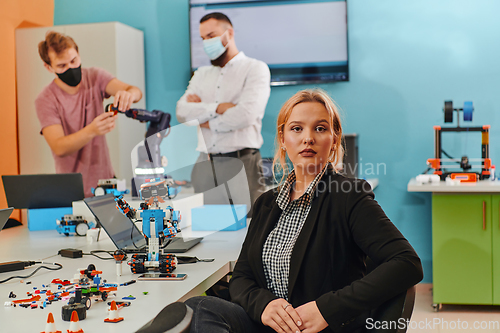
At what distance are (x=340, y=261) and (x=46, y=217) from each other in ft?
5.82

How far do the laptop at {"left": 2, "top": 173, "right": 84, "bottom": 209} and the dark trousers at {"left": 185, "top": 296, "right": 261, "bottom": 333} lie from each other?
1496 mm

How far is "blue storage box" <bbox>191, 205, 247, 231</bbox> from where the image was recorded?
2.03m

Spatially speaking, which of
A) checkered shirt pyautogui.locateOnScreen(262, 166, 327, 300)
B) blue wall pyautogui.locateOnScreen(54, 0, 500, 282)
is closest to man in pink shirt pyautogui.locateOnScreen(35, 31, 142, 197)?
blue wall pyautogui.locateOnScreen(54, 0, 500, 282)

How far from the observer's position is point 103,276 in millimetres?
1403

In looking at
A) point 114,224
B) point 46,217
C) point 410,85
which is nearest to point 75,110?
point 46,217

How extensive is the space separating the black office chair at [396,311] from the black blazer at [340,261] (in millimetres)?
15

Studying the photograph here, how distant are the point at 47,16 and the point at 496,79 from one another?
11.7 feet

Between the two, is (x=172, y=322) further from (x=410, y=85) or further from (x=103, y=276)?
(x=410, y=85)

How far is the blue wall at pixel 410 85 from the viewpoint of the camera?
3.36 meters

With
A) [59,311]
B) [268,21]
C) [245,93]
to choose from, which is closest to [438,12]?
[268,21]

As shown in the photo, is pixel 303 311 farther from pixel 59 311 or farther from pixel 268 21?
pixel 268 21

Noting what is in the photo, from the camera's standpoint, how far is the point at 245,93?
3.05 m

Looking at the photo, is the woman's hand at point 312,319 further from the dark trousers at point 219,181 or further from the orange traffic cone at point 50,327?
the dark trousers at point 219,181

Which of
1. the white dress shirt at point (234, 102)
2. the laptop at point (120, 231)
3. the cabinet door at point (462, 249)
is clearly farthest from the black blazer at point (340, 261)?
the cabinet door at point (462, 249)
